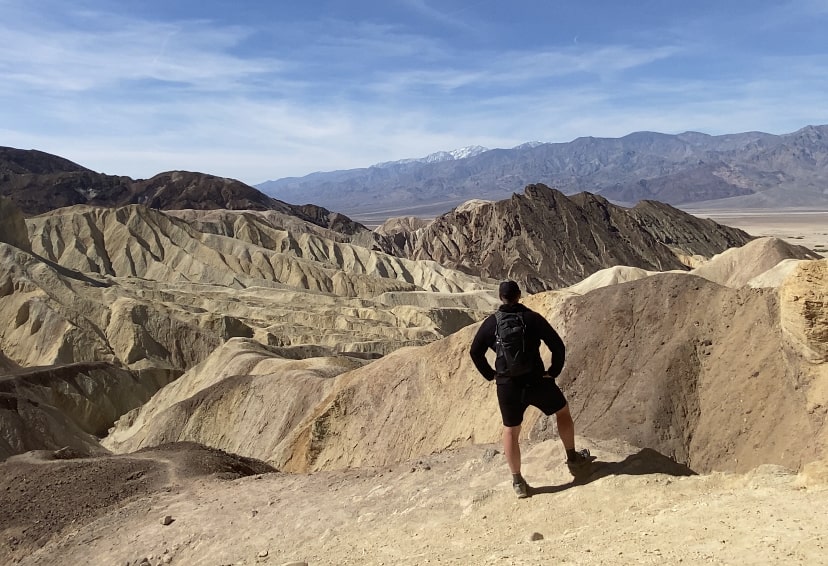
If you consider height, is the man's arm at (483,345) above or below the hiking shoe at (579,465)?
above

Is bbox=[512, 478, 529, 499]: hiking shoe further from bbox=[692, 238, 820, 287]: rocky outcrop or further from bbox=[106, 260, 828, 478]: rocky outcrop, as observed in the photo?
bbox=[692, 238, 820, 287]: rocky outcrop

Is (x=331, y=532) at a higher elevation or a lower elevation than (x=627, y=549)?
lower

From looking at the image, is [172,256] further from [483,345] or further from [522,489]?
[522,489]

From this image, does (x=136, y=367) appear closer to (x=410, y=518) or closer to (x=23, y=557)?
(x=23, y=557)

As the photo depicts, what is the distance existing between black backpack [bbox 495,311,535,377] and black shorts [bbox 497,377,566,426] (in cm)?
15

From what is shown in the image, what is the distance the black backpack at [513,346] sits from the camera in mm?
5883

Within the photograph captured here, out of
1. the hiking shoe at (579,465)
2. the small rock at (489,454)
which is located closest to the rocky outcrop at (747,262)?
the small rock at (489,454)

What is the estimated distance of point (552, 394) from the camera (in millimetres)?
6066

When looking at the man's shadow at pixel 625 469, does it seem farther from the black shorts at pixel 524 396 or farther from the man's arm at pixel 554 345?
the man's arm at pixel 554 345

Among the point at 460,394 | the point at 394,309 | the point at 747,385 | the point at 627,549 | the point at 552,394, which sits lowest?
the point at 394,309

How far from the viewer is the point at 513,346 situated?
232 inches

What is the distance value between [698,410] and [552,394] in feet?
24.2

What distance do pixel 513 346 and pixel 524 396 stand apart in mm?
500

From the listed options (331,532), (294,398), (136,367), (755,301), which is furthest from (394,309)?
(331,532)
